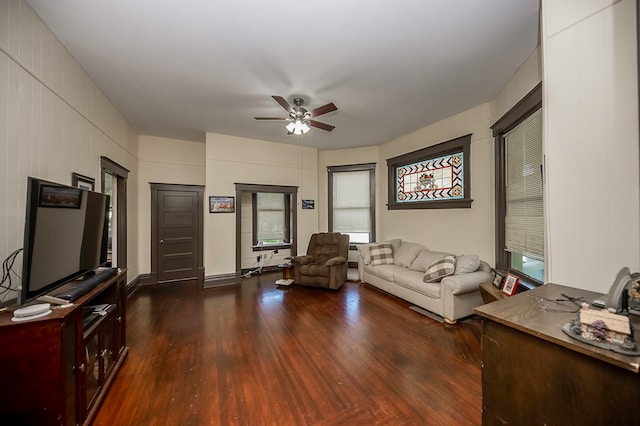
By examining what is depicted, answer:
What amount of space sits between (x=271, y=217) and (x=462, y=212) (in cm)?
402

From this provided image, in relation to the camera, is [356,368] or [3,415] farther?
[356,368]

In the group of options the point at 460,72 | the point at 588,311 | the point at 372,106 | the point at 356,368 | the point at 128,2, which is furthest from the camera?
the point at 372,106

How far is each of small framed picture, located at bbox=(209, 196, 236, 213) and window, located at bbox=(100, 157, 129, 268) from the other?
52.4 inches

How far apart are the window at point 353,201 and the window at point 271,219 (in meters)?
1.10

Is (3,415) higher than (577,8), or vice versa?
(577,8)

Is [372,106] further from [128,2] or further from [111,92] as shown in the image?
[111,92]

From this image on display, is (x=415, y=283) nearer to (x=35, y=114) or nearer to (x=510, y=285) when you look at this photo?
(x=510, y=285)

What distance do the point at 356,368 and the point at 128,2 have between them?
3433 millimetres

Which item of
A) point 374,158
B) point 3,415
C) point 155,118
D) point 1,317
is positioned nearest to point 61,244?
point 1,317

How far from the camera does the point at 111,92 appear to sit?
3.10 meters

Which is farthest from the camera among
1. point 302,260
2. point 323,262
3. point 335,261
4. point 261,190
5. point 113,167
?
point 261,190

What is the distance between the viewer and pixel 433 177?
4383mm

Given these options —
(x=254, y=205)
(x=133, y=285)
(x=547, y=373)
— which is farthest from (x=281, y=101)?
(x=133, y=285)

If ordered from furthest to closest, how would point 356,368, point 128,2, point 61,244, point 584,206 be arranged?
point 356,368, point 128,2, point 61,244, point 584,206
